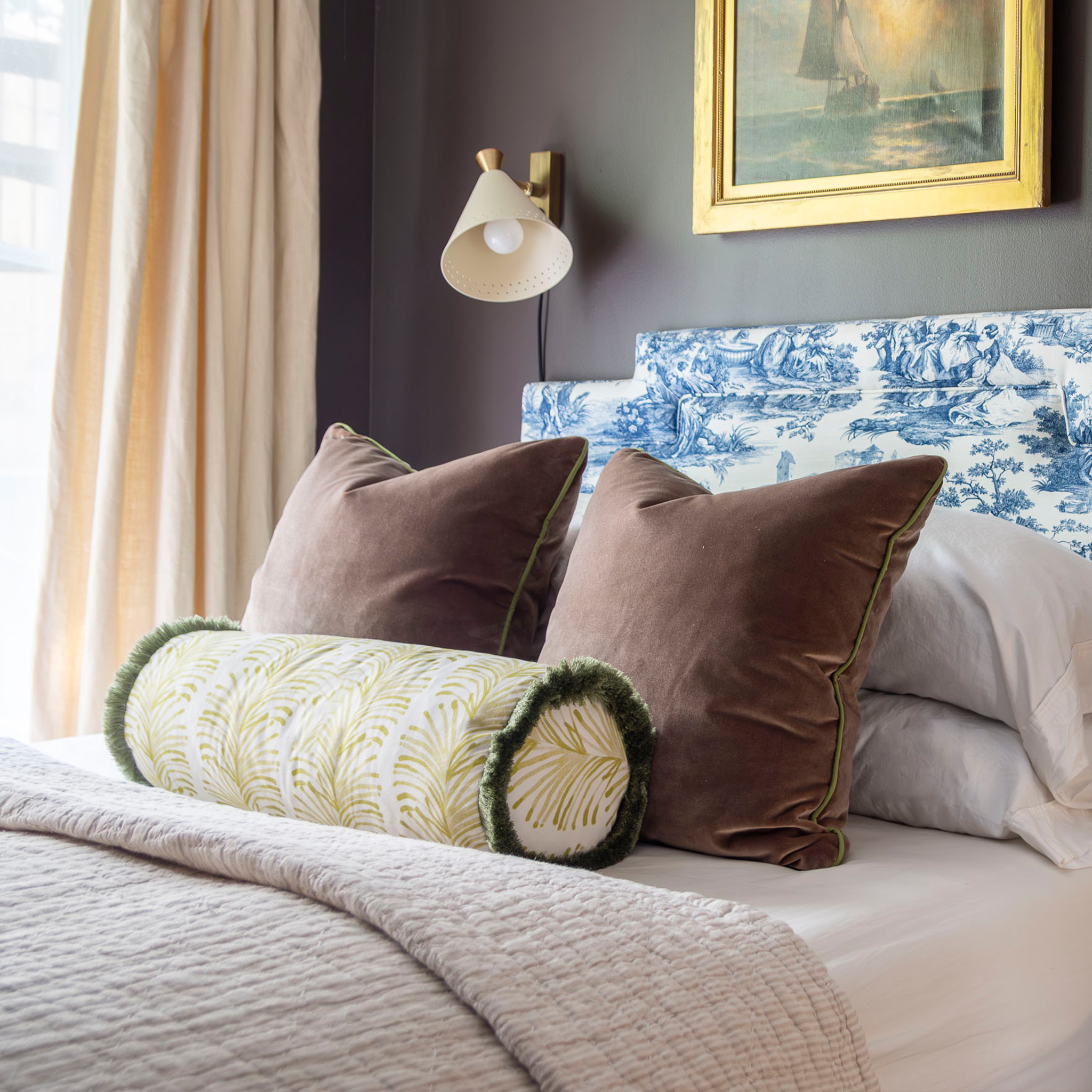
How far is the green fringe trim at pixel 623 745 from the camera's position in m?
1.07

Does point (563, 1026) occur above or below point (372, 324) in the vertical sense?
below

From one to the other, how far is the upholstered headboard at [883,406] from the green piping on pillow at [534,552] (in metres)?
0.47

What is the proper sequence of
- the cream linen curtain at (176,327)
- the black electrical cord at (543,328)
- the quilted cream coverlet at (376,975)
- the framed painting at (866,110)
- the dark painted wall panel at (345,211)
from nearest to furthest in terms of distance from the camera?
1. the quilted cream coverlet at (376,975)
2. the framed painting at (866,110)
3. the cream linen curtain at (176,327)
4. the black electrical cord at (543,328)
5. the dark painted wall panel at (345,211)

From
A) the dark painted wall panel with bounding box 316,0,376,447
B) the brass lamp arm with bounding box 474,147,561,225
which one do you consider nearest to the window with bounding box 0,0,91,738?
the dark painted wall panel with bounding box 316,0,376,447

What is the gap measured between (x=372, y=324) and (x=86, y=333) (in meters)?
0.77

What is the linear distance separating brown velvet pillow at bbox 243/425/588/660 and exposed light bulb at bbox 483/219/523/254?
0.81m

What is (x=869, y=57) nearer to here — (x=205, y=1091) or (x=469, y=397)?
(x=469, y=397)

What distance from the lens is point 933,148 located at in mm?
1956

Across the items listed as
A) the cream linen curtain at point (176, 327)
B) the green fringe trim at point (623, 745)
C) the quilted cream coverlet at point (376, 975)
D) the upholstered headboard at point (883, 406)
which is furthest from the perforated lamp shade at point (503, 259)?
the quilted cream coverlet at point (376, 975)

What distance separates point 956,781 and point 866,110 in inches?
49.4

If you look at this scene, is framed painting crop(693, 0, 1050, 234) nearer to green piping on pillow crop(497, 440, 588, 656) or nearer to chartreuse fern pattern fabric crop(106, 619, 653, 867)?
green piping on pillow crop(497, 440, 588, 656)

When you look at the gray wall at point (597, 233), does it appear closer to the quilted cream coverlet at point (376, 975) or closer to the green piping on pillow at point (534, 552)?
the green piping on pillow at point (534, 552)

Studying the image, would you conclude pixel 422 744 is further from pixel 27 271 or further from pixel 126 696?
pixel 27 271

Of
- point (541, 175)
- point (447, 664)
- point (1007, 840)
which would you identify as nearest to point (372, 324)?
point (541, 175)
